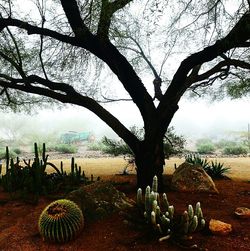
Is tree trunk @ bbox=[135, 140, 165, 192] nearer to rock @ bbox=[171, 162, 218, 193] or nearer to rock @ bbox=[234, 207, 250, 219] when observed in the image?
rock @ bbox=[171, 162, 218, 193]

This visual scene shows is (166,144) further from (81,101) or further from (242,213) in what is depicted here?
(242,213)

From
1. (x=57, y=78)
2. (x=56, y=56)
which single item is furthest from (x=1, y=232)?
(x=57, y=78)

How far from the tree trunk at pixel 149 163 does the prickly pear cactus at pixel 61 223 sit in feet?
7.28

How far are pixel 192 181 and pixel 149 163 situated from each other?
1067 millimetres

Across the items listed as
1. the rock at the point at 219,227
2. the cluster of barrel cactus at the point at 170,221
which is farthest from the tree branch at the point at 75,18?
the rock at the point at 219,227

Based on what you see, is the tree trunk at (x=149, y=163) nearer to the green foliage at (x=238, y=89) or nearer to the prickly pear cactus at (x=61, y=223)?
the prickly pear cactus at (x=61, y=223)

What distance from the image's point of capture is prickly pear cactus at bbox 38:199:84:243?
4629 mm

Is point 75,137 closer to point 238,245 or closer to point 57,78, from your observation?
point 57,78

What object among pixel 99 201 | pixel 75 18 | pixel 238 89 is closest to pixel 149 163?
pixel 99 201

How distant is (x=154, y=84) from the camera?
884 cm

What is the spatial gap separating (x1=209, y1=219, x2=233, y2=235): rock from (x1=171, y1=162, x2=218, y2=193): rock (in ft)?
7.63

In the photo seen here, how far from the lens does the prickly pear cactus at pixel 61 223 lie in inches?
182

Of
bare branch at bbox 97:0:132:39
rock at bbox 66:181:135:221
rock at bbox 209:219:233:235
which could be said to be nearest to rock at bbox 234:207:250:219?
rock at bbox 209:219:233:235

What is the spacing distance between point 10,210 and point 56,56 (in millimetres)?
3553
